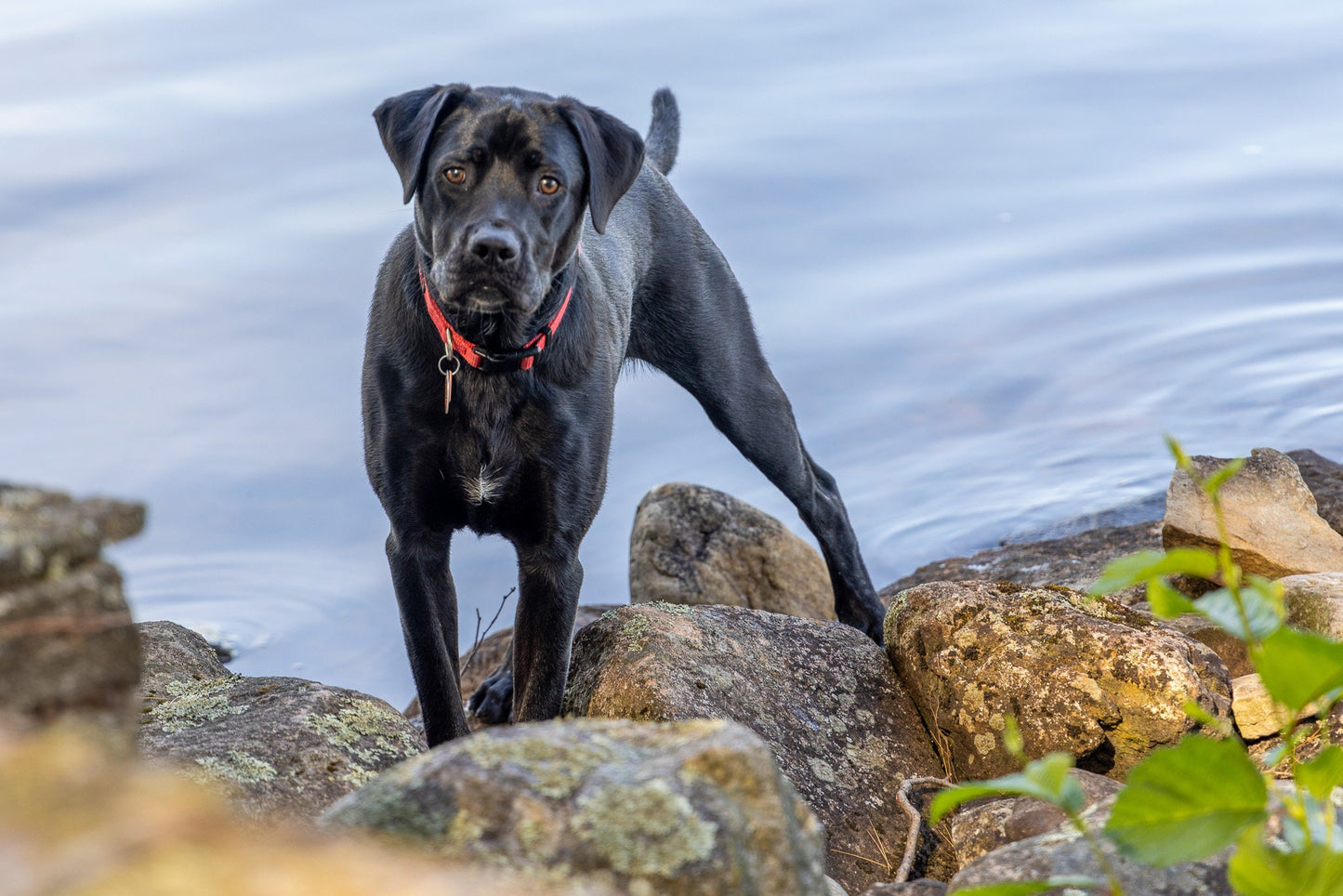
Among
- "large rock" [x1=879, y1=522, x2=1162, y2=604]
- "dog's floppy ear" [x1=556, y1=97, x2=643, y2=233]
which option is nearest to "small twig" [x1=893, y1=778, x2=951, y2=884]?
"dog's floppy ear" [x1=556, y1=97, x2=643, y2=233]

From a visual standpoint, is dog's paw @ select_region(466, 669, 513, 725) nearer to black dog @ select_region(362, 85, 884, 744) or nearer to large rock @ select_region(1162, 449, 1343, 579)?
black dog @ select_region(362, 85, 884, 744)

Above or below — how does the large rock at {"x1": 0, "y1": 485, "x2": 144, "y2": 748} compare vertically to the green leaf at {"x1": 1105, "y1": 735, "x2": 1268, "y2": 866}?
above

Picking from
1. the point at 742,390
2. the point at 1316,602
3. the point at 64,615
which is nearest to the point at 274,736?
the point at 64,615

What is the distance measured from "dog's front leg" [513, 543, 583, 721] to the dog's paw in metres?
0.88

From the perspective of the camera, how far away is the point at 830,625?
Result: 4145 mm

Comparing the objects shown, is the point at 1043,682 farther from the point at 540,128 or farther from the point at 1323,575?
the point at 540,128

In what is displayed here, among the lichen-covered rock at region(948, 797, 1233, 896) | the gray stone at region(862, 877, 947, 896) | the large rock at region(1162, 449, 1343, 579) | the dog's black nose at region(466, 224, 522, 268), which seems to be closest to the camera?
the lichen-covered rock at region(948, 797, 1233, 896)

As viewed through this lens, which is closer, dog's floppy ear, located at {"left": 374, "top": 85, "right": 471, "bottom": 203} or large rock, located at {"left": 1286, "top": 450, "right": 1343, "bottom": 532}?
dog's floppy ear, located at {"left": 374, "top": 85, "right": 471, "bottom": 203}

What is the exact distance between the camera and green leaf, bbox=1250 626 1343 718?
138 cm

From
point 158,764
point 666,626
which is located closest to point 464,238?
point 666,626

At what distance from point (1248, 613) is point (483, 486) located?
8.30 ft

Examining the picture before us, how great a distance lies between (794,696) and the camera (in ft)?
12.2

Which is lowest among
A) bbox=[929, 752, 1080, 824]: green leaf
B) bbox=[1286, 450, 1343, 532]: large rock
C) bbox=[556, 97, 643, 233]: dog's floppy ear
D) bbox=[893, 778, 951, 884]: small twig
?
bbox=[893, 778, 951, 884]: small twig

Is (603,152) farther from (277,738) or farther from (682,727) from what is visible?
(682,727)
